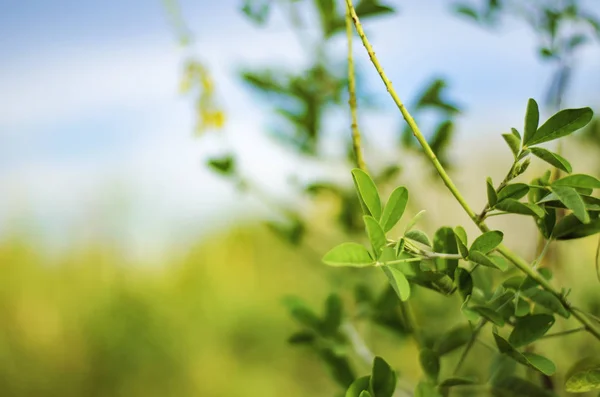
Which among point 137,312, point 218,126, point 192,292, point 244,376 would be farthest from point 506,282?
point 192,292

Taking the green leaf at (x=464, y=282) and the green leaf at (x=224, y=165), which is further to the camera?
the green leaf at (x=224, y=165)

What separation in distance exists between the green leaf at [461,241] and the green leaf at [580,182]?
0.17 feet

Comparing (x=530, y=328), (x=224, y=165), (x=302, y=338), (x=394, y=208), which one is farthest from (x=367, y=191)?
(x=224, y=165)

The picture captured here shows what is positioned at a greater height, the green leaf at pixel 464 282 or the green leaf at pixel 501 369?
the green leaf at pixel 464 282

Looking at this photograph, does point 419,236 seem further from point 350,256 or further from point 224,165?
point 224,165

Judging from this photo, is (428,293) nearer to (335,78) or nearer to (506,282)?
(335,78)

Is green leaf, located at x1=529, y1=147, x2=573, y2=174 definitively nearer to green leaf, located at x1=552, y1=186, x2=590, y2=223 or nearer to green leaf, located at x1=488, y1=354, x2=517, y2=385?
green leaf, located at x1=552, y1=186, x2=590, y2=223

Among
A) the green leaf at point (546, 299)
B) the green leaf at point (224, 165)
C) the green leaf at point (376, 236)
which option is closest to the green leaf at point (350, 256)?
the green leaf at point (376, 236)

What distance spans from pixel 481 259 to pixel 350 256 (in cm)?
6

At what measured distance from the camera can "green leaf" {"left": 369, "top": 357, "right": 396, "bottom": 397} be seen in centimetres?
34

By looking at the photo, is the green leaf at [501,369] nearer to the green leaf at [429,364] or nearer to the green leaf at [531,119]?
the green leaf at [429,364]

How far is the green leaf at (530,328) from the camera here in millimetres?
323

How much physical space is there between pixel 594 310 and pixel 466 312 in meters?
0.44

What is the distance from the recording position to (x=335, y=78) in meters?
0.66
